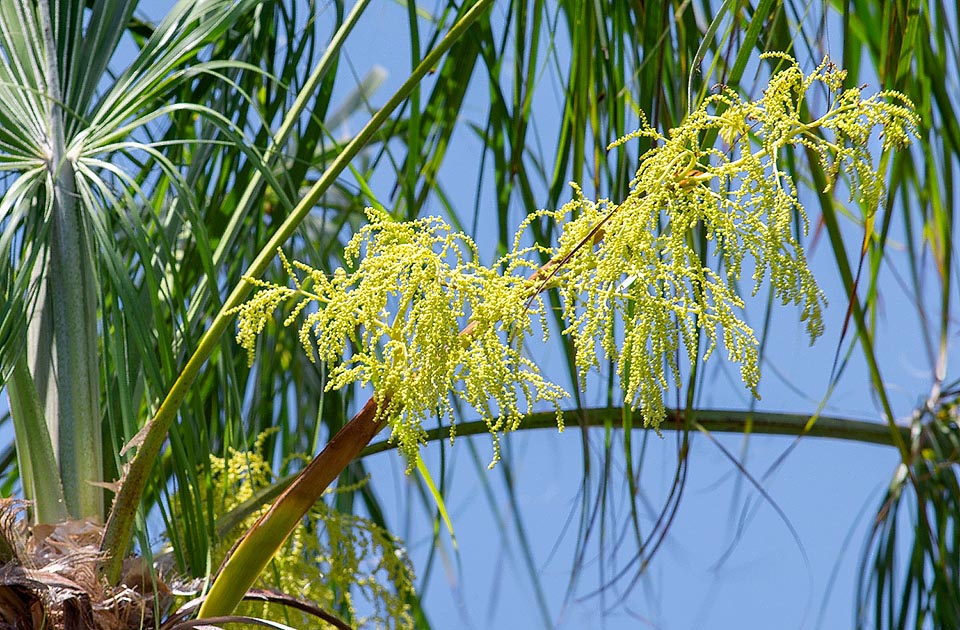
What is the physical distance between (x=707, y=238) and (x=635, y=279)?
45mm

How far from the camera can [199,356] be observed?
725mm

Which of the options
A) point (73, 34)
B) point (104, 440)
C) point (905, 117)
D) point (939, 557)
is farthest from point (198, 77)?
point (939, 557)

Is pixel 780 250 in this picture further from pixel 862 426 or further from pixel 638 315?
pixel 862 426

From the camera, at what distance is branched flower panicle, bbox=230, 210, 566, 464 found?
622mm

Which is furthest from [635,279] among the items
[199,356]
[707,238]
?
[199,356]

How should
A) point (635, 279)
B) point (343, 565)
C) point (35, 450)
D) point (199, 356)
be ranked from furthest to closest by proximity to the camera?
point (343, 565)
point (35, 450)
point (199, 356)
point (635, 279)

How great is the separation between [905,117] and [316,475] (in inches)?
14.5

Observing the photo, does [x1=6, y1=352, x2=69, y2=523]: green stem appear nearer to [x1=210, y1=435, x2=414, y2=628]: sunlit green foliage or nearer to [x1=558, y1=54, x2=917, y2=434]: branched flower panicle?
[x1=210, y1=435, x2=414, y2=628]: sunlit green foliage

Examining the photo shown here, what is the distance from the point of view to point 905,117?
619 mm

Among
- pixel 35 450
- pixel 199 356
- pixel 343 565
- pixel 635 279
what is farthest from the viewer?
pixel 343 565

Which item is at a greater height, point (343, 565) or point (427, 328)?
point (427, 328)

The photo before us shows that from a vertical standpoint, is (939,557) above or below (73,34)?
below

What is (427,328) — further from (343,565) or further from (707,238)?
(343,565)

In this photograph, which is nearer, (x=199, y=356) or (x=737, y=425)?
(x=199, y=356)
